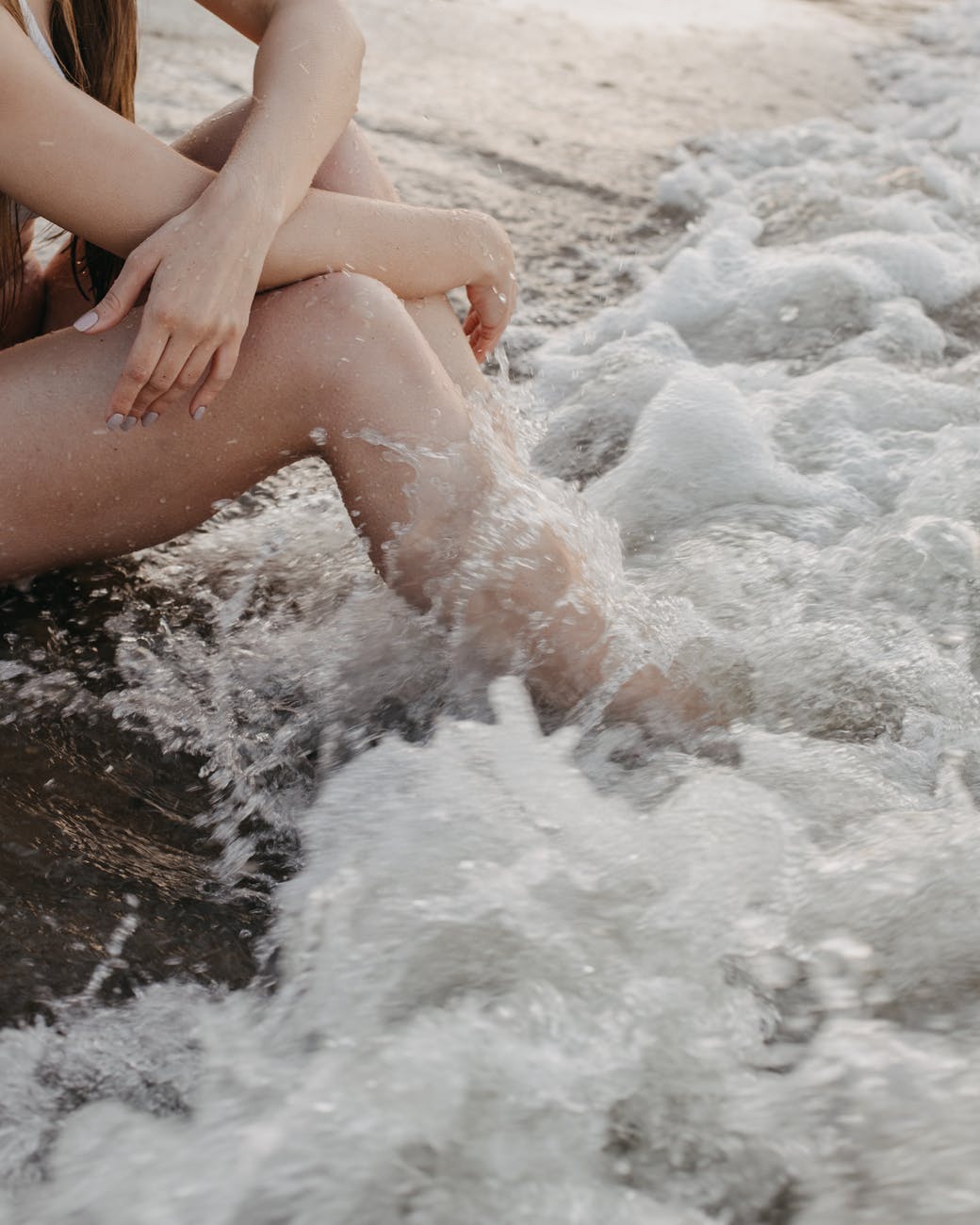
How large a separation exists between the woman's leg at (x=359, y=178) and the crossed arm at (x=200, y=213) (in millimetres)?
40

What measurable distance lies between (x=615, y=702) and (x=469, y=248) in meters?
0.65

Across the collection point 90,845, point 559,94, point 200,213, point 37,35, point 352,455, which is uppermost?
point 37,35

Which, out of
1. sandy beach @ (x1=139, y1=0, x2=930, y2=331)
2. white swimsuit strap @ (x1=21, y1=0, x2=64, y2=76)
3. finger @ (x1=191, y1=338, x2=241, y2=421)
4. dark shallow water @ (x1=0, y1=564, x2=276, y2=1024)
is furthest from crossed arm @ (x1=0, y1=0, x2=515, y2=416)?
sandy beach @ (x1=139, y1=0, x2=930, y2=331)

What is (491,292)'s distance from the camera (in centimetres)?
180

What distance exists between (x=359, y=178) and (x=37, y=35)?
44 cm

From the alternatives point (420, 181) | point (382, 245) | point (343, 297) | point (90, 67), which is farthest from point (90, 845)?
point (420, 181)

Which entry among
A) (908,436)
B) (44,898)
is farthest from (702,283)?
(44,898)

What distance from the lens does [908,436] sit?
225 centimetres

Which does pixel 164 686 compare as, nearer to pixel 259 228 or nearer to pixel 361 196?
pixel 259 228

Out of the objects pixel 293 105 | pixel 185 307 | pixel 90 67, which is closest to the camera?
pixel 185 307

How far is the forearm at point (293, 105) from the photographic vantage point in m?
1.46

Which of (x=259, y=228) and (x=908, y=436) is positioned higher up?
(x=259, y=228)

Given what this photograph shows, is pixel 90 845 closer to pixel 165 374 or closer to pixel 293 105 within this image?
pixel 165 374

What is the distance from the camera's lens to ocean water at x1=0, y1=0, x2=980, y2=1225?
976 millimetres
